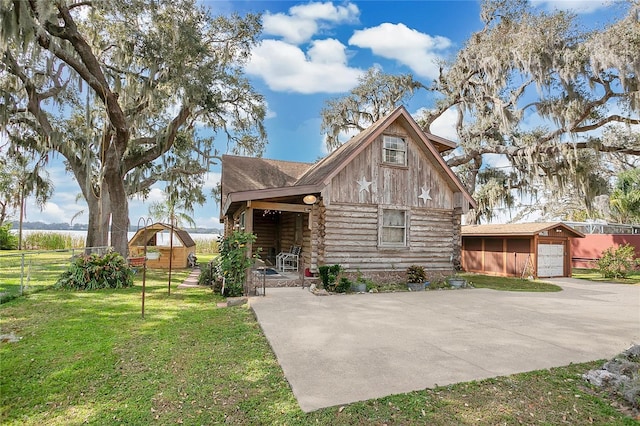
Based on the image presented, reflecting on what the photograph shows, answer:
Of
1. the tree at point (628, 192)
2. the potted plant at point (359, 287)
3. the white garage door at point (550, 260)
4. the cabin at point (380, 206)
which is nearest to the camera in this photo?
the potted plant at point (359, 287)

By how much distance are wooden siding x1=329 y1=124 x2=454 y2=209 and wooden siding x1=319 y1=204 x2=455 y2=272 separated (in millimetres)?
331

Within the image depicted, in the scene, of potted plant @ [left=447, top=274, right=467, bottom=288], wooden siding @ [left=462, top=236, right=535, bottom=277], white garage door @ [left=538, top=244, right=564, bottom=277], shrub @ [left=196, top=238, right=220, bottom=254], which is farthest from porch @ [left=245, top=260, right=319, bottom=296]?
shrub @ [left=196, top=238, right=220, bottom=254]

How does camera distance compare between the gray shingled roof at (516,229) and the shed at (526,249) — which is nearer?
the gray shingled roof at (516,229)

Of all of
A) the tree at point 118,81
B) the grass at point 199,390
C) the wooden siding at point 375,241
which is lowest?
the grass at point 199,390

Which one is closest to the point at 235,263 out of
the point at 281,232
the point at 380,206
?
the point at 380,206

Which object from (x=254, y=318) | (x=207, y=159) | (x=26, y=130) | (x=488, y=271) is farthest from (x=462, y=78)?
(x=26, y=130)

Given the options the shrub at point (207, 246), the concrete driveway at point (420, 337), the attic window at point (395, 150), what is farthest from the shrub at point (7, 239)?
the attic window at point (395, 150)

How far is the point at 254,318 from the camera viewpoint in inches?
267

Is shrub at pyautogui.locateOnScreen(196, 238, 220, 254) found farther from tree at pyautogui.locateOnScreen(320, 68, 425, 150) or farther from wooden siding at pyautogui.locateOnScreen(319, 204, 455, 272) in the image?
wooden siding at pyautogui.locateOnScreen(319, 204, 455, 272)

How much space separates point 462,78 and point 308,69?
903cm

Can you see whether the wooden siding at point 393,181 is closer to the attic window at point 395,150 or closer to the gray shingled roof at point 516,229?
the attic window at point 395,150

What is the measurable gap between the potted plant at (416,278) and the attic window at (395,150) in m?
3.61

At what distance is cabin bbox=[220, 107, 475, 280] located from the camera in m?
10.7

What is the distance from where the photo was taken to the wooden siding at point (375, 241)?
35.4ft
